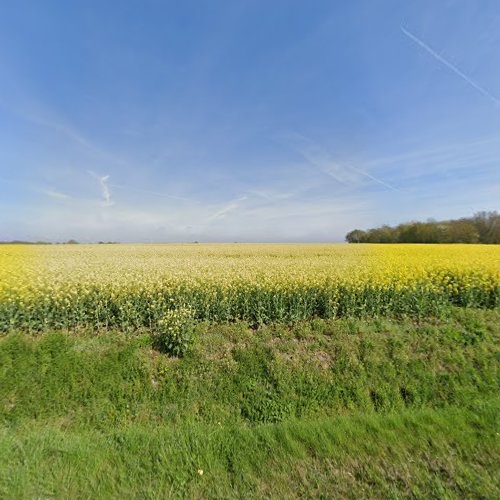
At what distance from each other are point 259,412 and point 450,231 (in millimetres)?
63128

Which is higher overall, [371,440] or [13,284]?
[13,284]

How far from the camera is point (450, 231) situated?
167ft

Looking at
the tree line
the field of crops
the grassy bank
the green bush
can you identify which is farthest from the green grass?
the tree line

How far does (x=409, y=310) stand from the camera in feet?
23.6

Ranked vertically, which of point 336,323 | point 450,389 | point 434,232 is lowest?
point 450,389

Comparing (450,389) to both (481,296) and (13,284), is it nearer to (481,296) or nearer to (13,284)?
(481,296)

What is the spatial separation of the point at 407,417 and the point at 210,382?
10.7 ft

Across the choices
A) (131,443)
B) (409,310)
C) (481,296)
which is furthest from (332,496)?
(481,296)

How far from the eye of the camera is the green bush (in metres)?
5.11

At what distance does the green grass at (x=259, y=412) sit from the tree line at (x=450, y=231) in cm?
5645

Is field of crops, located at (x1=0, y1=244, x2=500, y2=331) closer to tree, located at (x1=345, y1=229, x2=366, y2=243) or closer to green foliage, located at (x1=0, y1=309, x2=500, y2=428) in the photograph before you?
green foliage, located at (x1=0, y1=309, x2=500, y2=428)

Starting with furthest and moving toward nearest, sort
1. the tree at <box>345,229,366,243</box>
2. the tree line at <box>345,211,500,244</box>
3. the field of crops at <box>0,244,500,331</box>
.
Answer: the tree at <box>345,229,366,243</box>, the tree line at <box>345,211,500,244</box>, the field of crops at <box>0,244,500,331</box>

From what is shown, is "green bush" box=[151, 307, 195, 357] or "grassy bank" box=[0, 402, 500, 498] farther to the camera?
"green bush" box=[151, 307, 195, 357]

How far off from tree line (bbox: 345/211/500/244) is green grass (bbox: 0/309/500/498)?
5645 centimetres
